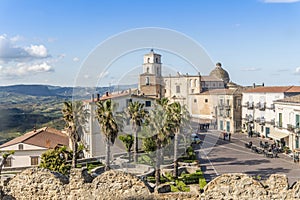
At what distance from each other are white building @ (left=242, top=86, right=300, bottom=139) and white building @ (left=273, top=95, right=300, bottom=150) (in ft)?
2.44

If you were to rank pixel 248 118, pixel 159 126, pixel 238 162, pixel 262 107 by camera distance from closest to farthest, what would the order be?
1. pixel 159 126
2. pixel 238 162
3. pixel 262 107
4. pixel 248 118

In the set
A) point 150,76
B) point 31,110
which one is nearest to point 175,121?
point 150,76

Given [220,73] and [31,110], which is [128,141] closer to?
[31,110]

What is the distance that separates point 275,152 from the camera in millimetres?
32375

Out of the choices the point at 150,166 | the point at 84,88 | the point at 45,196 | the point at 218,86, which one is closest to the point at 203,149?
the point at 150,166

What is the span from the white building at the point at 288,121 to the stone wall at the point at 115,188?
84.8ft

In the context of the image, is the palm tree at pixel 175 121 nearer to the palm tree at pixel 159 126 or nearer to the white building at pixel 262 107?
the palm tree at pixel 159 126

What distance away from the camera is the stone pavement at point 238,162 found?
25594 millimetres

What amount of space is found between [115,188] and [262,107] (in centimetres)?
3740

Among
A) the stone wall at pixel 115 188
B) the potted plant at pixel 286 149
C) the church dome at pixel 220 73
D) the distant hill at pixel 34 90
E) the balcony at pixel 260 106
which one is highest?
the church dome at pixel 220 73

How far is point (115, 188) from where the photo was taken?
11281 mm

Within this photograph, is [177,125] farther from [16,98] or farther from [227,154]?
[16,98]

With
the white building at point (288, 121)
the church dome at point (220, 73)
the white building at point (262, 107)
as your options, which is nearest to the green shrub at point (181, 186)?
the white building at point (288, 121)

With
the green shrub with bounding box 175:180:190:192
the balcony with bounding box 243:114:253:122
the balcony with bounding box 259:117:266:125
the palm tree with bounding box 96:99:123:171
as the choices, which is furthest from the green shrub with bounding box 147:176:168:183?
the balcony with bounding box 243:114:253:122
